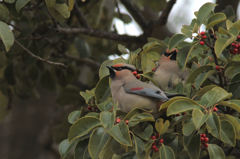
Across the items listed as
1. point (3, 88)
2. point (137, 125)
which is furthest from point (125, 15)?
point (137, 125)

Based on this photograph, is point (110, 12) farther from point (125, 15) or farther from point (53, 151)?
point (53, 151)

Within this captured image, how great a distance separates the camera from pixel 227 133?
1903 millimetres

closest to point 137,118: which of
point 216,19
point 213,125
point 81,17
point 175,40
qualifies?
point 213,125

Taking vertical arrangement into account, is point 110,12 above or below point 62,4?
below

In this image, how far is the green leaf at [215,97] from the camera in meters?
1.87

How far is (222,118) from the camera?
1947mm

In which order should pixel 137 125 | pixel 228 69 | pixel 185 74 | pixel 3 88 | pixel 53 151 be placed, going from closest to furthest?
pixel 137 125
pixel 228 69
pixel 185 74
pixel 3 88
pixel 53 151

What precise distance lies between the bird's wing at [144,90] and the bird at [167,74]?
0.41ft

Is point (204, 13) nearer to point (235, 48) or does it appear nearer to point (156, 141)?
point (235, 48)

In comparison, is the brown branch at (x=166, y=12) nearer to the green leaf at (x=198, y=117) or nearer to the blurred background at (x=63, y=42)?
the blurred background at (x=63, y=42)

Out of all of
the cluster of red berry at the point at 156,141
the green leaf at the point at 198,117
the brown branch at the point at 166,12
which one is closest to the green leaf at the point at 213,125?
the green leaf at the point at 198,117

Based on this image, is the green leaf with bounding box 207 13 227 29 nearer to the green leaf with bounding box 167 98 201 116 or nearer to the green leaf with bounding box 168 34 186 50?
the green leaf with bounding box 168 34 186 50

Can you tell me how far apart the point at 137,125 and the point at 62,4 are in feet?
3.51

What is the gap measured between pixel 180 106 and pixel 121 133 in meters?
0.29
